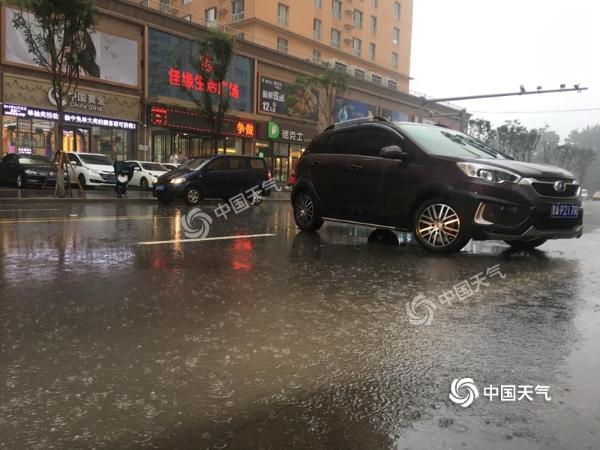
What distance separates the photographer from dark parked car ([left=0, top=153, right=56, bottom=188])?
21.1m

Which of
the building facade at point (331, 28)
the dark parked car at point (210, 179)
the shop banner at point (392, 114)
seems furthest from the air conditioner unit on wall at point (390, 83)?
the dark parked car at point (210, 179)

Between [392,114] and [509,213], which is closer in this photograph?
[509,213]

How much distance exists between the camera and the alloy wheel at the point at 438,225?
21.7 ft

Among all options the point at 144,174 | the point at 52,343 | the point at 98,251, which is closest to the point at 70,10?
the point at 144,174

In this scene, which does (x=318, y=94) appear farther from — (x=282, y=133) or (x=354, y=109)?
(x=354, y=109)

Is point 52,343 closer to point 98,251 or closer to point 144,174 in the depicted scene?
point 98,251

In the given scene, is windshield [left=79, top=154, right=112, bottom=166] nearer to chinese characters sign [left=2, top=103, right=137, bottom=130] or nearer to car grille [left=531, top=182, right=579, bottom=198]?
Answer: chinese characters sign [left=2, top=103, right=137, bottom=130]

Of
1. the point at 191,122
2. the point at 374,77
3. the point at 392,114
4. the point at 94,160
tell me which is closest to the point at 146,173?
the point at 94,160

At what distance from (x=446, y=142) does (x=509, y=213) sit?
1.57m

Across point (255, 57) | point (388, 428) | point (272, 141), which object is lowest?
point (388, 428)

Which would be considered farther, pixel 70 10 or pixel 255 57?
pixel 255 57

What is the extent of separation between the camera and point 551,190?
6.43 m

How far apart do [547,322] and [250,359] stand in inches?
87.7

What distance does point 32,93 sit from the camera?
2498 centimetres
